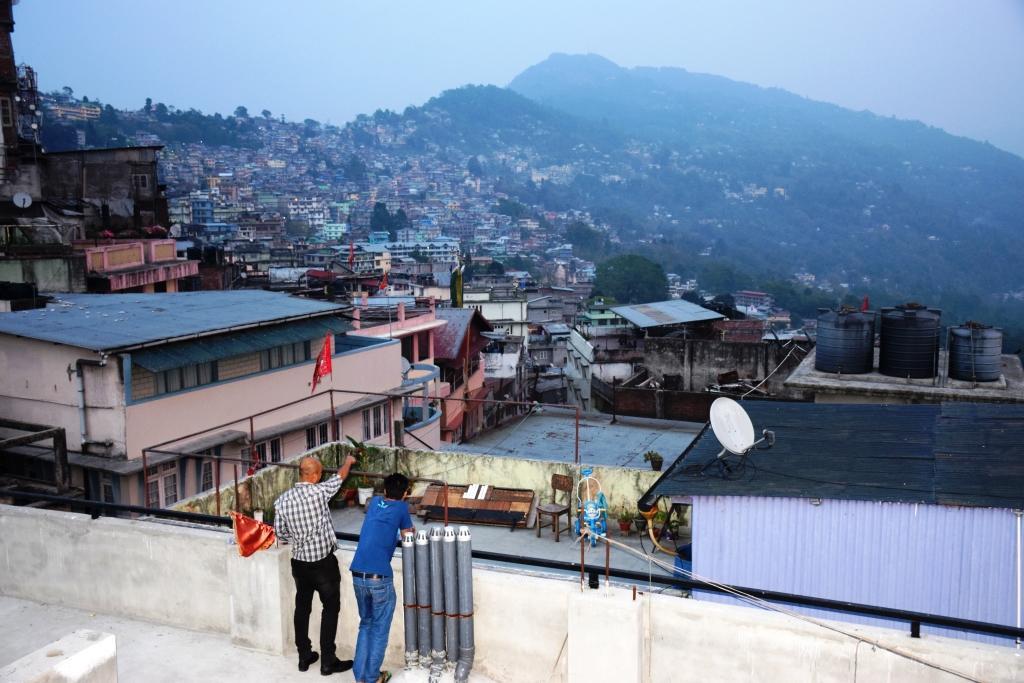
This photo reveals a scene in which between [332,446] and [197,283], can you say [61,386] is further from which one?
[197,283]

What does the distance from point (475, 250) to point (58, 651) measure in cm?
14974

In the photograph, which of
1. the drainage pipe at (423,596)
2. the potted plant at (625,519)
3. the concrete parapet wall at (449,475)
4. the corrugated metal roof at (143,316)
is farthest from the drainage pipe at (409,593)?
the corrugated metal roof at (143,316)

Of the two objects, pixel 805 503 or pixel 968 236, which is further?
pixel 968 236

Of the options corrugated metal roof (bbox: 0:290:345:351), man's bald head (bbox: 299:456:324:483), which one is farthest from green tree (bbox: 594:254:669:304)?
man's bald head (bbox: 299:456:324:483)

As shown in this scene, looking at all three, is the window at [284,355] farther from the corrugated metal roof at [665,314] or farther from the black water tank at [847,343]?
the corrugated metal roof at [665,314]

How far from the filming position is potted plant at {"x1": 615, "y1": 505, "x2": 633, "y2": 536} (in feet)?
37.6

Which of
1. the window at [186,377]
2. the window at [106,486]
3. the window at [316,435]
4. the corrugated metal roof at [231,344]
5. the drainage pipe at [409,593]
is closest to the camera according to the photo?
the drainage pipe at [409,593]

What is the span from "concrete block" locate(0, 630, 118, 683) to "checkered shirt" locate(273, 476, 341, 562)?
137 centimetres

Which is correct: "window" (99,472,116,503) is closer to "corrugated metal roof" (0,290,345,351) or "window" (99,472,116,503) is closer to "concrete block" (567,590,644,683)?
"corrugated metal roof" (0,290,345,351)

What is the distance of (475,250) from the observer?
153 meters

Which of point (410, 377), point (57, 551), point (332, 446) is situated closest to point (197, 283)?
point (410, 377)

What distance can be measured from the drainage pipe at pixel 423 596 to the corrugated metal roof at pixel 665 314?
114 ft

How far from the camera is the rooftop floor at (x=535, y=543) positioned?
1050 centimetres

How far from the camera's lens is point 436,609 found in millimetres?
5277
